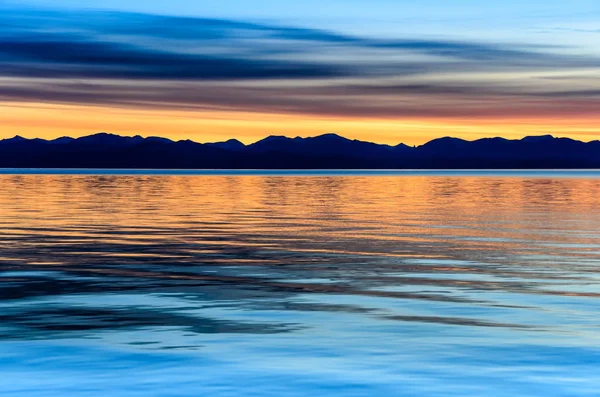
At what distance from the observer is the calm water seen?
12.5m

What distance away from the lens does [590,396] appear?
11562mm

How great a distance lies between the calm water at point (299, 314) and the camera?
12.5 m

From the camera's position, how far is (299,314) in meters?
17.4

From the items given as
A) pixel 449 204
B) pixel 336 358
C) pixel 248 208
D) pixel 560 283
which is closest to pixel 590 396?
pixel 336 358

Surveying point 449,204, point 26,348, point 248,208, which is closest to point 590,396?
point 26,348

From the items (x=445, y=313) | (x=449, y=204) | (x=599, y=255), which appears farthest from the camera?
(x=449, y=204)

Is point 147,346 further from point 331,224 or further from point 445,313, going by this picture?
point 331,224

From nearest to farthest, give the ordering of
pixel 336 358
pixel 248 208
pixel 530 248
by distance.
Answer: pixel 336 358
pixel 530 248
pixel 248 208

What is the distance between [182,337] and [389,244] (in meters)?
17.2

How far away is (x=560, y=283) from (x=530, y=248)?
8690mm

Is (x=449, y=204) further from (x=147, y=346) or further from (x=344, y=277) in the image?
(x=147, y=346)

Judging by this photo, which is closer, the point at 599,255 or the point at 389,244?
the point at 599,255

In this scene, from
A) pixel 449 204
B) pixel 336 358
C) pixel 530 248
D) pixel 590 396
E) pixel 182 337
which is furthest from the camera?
pixel 449 204

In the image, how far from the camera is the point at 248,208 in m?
56.5
